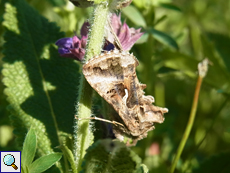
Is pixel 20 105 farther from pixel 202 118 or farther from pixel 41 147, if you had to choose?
pixel 202 118

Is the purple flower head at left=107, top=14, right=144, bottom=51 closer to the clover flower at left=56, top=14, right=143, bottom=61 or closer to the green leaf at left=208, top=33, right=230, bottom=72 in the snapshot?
the clover flower at left=56, top=14, right=143, bottom=61

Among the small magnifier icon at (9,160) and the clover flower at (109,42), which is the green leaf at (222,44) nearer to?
the clover flower at (109,42)

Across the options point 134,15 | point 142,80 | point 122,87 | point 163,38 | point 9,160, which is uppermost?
point 134,15

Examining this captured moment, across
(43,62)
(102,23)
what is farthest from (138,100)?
(43,62)

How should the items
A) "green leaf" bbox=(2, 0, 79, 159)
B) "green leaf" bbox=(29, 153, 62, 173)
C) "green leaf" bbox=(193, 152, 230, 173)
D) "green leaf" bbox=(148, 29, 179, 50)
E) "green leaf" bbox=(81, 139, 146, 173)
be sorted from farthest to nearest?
"green leaf" bbox=(148, 29, 179, 50)
"green leaf" bbox=(193, 152, 230, 173)
"green leaf" bbox=(2, 0, 79, 159)
"green leaf" bbox=(29, 153, 62, 173)
"green leaf" bbox=(81, 139, 146, 173)

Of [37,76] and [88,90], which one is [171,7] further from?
[88,90]

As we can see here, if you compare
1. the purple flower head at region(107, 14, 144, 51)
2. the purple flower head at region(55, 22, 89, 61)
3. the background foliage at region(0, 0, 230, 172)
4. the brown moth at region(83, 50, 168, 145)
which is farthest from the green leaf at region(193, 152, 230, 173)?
the purple flower head at region(55, 22, 89, 61)

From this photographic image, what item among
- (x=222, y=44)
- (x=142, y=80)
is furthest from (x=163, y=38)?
(x=222, y=44)
